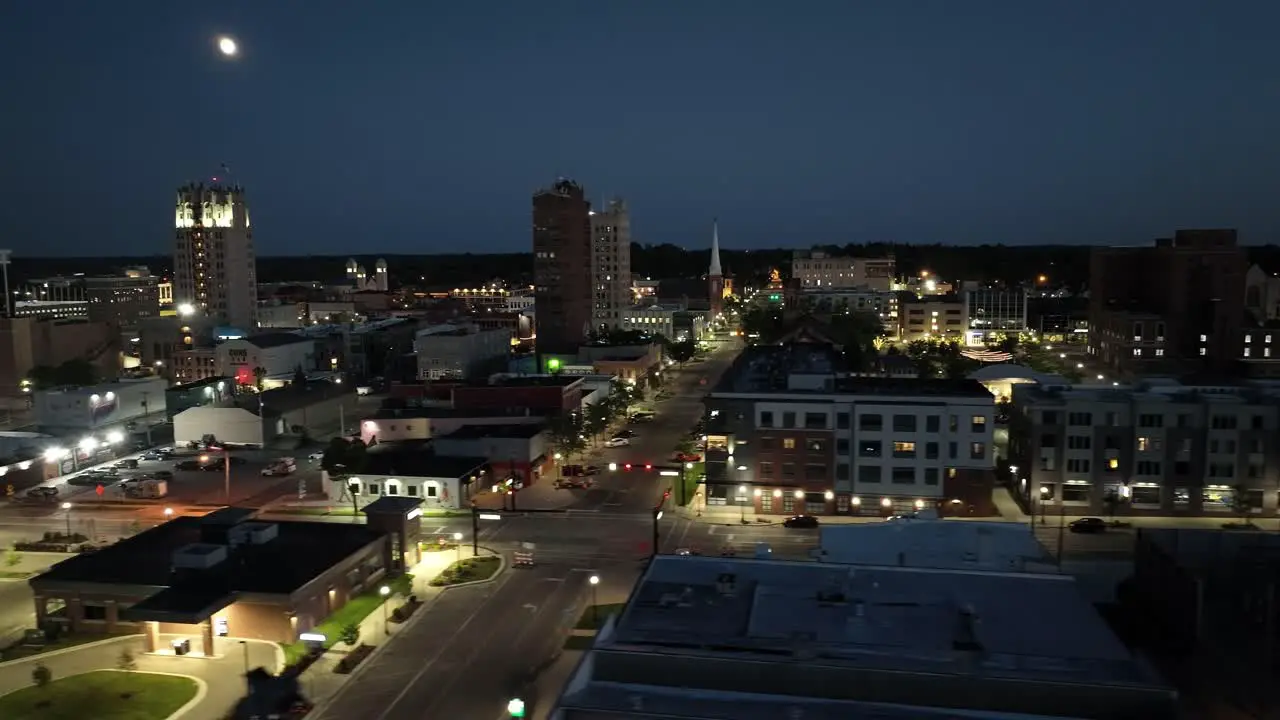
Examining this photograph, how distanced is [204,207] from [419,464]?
44984 mm

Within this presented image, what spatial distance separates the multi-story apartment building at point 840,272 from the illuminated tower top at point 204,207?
54.0m

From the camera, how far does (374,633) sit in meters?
15.9

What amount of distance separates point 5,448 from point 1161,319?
152ft

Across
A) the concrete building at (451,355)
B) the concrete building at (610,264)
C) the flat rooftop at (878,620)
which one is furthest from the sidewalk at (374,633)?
the concrete building at (610,264)

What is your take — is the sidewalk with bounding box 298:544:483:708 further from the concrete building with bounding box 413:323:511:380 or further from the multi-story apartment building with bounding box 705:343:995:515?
the concrete building with bounding box 413:323:511:380

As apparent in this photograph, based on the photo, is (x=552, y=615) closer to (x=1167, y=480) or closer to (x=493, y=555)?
(x=493, y=555)

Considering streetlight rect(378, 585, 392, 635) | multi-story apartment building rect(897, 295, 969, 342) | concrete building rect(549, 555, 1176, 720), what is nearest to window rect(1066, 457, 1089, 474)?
concrete building rect(549, 555, 1176, 720)

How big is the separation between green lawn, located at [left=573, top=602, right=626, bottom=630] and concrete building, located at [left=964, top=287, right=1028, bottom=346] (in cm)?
4861

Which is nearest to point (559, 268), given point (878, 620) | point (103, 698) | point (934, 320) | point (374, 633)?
point (934, 320)

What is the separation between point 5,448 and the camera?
2992cm

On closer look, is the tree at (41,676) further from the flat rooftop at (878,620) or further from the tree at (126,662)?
the flat rooftop at (878,620)

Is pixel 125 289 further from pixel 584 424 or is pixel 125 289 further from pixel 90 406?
pixel 584 424

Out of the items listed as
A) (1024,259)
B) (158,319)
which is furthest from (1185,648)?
(1024,259)

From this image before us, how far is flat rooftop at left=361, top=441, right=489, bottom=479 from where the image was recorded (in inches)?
963
